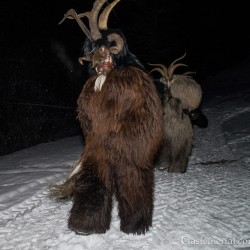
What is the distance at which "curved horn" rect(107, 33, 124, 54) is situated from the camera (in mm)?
2713

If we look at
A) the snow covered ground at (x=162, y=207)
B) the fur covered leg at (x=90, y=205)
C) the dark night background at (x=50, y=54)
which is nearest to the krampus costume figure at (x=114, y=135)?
the fur covered leg at (x=90, y=205)

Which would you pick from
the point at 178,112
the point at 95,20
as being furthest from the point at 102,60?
the point at 178,112

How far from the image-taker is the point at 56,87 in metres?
11.5

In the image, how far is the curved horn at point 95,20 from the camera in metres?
2.65

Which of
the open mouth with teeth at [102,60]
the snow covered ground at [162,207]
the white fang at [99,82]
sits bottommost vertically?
the snow covered ground at [162,207]

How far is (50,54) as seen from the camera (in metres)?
11.1

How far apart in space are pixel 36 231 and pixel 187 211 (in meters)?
1.53

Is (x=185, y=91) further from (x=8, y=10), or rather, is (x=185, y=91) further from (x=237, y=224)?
(x=8, y=10)

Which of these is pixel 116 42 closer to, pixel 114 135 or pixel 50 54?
pixel 114 135

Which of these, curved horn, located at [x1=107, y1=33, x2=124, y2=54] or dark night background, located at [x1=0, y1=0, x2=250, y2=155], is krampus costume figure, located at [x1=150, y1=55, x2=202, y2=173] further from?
dark night background, located at [x1=0, y1=0, x2=250, y2=155]

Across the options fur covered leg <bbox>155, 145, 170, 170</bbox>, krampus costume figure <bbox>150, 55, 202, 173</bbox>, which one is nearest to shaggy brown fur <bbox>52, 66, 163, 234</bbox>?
krampus costume figure <bbox>150, 55, 202, 173</bbox>

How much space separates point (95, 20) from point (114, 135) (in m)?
0.98

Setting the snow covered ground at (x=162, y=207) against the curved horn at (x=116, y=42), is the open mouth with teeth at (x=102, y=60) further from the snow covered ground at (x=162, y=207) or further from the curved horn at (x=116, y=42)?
the snow covered ground at (x=162, y=207)

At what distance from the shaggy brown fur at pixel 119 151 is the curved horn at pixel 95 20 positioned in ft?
1.19
